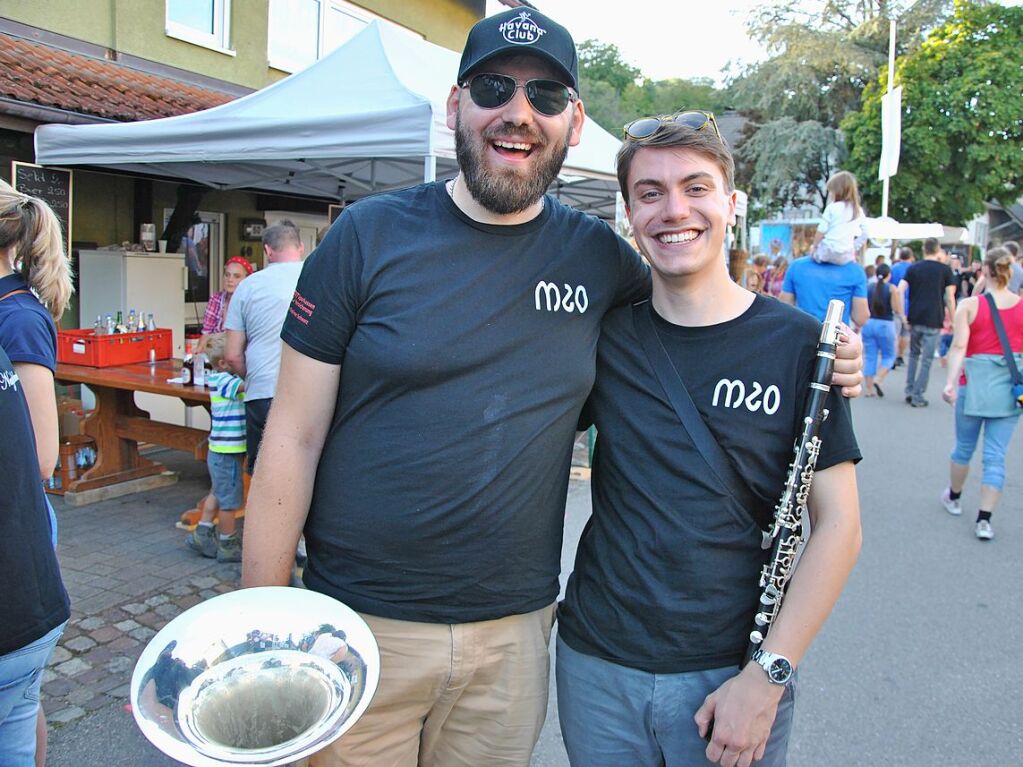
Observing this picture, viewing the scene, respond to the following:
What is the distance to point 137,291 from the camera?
25.1 feet

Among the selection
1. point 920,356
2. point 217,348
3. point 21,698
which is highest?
point 217,348

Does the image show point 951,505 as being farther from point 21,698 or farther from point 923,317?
point 21,698

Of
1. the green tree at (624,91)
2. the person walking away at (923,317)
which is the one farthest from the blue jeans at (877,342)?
the green tree at (624,91)

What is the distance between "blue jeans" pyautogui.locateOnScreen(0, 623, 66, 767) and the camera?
1.82 metres

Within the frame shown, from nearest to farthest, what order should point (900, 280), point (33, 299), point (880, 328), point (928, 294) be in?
point (33, 299) → point (928, 294) → point (880, 328) → point (900, 280)

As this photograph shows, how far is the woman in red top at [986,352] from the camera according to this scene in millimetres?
5402

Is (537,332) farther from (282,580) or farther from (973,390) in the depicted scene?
(973,390)

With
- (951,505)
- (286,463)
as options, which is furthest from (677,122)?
(951,505)

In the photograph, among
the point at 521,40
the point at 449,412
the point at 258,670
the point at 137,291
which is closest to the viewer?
the point at 258,670

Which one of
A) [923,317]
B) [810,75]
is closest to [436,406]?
[923,317]

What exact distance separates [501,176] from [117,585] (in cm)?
388

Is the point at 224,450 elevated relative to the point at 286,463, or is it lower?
lower

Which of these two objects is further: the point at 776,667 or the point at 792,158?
the point at 792,158

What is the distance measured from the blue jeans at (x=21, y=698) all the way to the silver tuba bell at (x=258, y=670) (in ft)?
2.22
